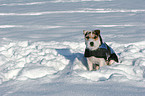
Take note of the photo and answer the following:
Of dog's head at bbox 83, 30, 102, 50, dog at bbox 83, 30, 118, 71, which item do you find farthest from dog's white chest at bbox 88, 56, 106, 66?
dog's head at bbox 83, 30, 102, 50

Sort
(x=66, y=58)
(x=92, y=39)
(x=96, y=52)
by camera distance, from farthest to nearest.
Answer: (x=66, y=58) < (x=96, y=52) < (x=92, y=39)

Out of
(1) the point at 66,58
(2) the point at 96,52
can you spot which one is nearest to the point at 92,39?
(2) the point at 96,52

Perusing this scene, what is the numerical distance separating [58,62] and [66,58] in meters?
0.50

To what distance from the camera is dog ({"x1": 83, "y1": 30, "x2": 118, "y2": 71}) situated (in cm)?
401

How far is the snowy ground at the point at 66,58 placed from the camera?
3.20 meters

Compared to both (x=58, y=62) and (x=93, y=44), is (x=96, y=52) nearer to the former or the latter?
(x=93, y=44)

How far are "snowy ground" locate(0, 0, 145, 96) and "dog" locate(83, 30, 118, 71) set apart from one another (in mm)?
166

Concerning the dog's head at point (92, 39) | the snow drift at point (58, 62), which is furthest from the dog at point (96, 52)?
the snow drift at point (58, 62)

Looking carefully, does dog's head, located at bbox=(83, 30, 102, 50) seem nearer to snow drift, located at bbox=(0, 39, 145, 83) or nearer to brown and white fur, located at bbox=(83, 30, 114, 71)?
brown and white fur, located at bbox=(83, 30, 114, 71)

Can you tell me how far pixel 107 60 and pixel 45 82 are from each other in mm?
1462

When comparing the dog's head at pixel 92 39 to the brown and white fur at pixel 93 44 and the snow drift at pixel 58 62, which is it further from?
the snow drift at pixel 58 62

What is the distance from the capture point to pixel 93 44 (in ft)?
13.1

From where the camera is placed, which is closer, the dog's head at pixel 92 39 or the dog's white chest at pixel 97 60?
the dog's head at pixel 92 39

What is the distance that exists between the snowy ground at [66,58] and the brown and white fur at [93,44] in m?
0.18
